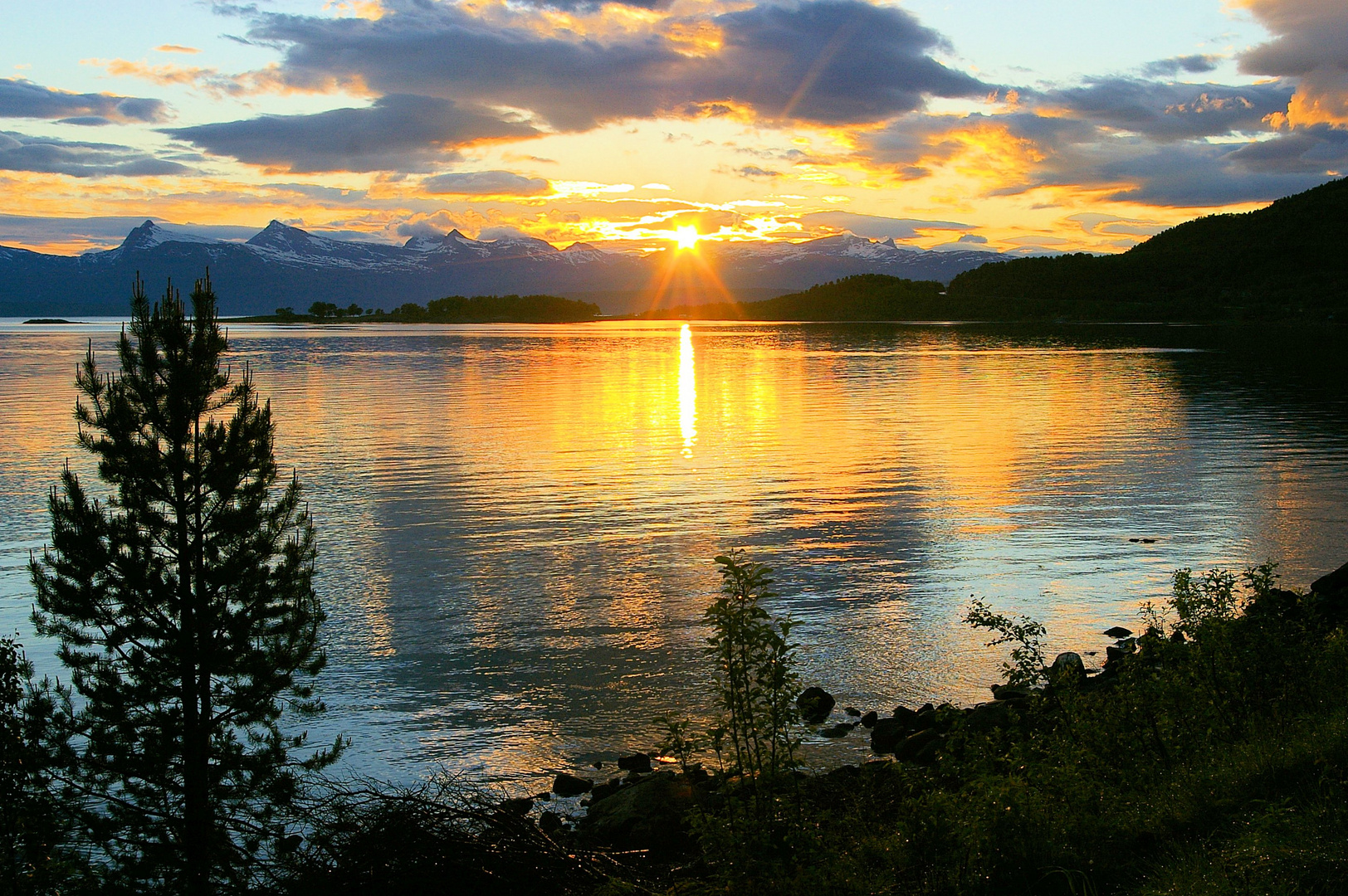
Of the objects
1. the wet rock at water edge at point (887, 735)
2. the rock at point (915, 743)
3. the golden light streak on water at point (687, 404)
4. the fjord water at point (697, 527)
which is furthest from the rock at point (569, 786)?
the golden light streak on water at point (687, 404)

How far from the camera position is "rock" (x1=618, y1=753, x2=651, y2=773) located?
1102 cm

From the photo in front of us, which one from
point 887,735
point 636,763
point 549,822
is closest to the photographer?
point 549,822

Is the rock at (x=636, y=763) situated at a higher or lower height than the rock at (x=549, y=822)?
lower

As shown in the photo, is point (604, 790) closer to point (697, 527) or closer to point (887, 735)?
point (887, 735)

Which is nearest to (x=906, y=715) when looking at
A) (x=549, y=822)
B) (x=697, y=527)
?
(x=549, y=822)

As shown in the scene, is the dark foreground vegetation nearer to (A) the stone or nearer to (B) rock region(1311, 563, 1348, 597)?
(A) the stone

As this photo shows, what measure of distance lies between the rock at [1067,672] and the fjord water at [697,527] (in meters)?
→ 1.14

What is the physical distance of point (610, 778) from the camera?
35.8ft

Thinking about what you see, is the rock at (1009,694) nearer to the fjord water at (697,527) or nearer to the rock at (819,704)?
the fjord water at (697,527)

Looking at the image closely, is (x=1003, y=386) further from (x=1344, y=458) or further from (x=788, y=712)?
(x=788, y=712)

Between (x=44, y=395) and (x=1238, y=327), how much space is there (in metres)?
140

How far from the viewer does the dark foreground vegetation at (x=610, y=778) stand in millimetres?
7281

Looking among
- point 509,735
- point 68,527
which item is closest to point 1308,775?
point 509,735

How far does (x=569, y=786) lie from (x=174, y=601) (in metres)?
4.31
